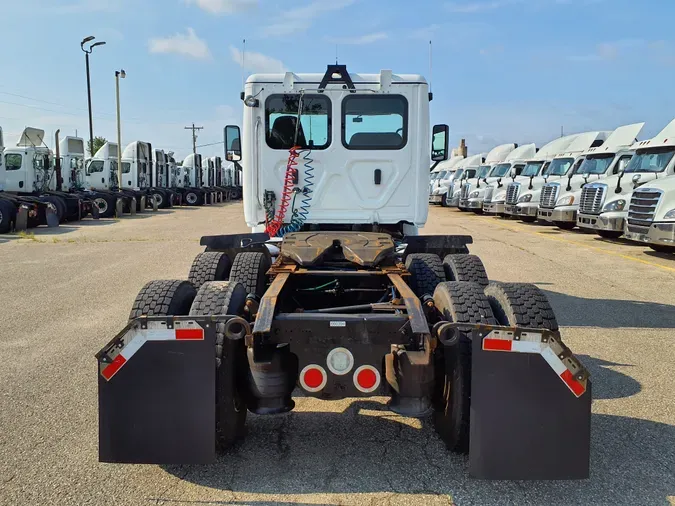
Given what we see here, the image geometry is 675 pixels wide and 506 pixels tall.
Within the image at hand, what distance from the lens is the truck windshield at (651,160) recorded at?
1434 cm

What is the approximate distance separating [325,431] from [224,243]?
268 centimetres

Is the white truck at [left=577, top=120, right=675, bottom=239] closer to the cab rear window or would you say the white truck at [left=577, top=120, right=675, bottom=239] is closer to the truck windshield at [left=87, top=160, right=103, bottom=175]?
the cab rear window

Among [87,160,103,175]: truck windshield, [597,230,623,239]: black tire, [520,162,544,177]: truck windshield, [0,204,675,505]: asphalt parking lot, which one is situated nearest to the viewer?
[0,204,675,505]: asphalt parking lot

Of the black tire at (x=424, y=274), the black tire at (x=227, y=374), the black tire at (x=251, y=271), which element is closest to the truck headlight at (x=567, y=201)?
the black tire at (x=424, y=274)

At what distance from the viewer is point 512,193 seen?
2370 centimetres

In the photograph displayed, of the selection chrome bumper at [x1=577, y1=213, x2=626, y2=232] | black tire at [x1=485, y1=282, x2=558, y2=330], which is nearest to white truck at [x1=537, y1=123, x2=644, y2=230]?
chrome bumper at [x1=577, y1=213, x2=626, y2=232]

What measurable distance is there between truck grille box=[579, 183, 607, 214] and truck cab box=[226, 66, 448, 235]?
10997mm

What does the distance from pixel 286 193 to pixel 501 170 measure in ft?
76.6

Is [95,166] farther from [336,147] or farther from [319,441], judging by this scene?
[319,441]

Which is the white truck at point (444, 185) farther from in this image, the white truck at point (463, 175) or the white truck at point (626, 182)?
the white truck at point (626, 182)

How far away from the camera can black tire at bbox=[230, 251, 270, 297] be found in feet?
16.1

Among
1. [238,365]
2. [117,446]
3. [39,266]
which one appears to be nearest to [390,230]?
[238,365]

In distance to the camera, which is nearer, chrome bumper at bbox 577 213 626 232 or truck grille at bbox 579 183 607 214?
chrome bumper at bbox 577 213 626 232

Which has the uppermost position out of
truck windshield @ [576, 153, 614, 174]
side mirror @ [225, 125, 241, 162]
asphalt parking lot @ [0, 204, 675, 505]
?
truck windshield @ [576, 153, 614, 174]
